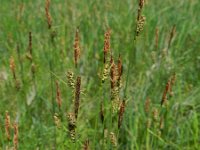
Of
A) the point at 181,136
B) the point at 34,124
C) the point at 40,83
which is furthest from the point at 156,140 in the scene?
the point at 40,83

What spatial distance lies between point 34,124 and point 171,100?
745 mm

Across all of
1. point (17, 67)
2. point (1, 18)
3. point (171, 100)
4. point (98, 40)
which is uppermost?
point (1, 18)

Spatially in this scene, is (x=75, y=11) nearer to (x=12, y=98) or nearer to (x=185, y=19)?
(x=185, y=19)

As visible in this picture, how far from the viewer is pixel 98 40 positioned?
9.99ft

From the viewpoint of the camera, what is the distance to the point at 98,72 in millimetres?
1853

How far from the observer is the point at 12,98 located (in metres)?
2.48

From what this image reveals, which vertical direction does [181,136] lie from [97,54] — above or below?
below

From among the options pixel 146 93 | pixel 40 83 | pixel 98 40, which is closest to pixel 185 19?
pixel 98 40

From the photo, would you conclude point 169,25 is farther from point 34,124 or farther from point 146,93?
point 34,124

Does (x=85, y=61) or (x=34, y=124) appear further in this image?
(x=85, y=61)

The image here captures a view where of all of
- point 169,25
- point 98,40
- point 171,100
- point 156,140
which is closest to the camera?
point 156,140

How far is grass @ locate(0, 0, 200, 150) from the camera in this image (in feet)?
6.84

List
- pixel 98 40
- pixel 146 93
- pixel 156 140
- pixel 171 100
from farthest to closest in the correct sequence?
pixel 98 40 → pixel 146 93 → pixel 171 100 → pixel 156 140

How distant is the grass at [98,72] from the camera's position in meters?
2.09
